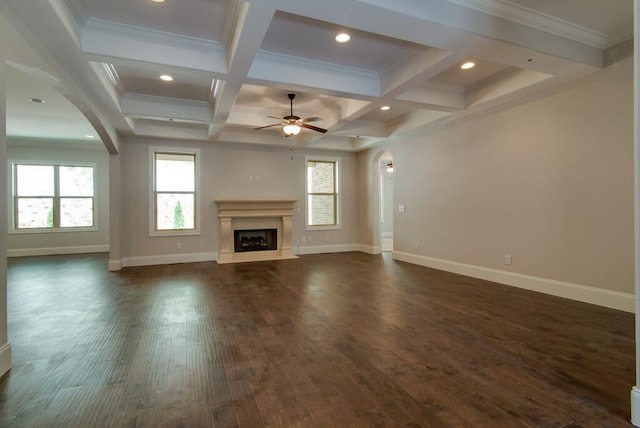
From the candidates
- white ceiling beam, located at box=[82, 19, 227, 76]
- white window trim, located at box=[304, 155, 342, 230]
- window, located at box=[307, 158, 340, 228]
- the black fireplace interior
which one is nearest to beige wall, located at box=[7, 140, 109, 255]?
the black fireplace interior

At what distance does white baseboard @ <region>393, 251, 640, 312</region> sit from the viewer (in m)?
3.51

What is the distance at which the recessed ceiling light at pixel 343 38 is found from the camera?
326 centimetres

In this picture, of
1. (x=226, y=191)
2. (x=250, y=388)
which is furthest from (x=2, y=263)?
(x=226, y=191)

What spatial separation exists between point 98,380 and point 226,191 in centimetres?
547

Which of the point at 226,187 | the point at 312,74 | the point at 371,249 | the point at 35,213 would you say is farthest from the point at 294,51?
the point at 35,213

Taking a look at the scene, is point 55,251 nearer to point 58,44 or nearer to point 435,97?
point 58,44

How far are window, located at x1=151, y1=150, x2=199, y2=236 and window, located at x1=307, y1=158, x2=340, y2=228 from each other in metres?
2.73

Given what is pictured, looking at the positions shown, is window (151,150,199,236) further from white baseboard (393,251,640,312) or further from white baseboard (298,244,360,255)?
white baseboard (393,251,640,312)

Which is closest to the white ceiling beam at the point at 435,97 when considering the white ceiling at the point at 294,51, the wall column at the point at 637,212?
the white ceiling at the point at 294,51

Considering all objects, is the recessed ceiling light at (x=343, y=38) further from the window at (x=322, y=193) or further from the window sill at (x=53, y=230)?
the window sill at (x=53, y=230)

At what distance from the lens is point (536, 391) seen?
1981 millimetres

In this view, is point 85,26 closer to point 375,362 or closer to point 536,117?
point 375,362

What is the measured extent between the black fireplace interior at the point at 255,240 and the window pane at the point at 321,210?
1.08m

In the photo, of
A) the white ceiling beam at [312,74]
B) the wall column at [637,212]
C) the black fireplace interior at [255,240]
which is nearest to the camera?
the wall column at [637,212]
